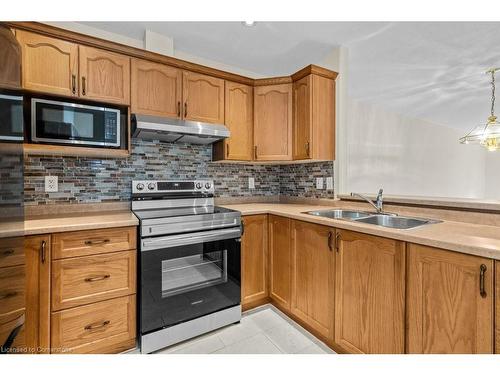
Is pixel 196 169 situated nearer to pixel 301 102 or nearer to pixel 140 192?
pixel 140 192

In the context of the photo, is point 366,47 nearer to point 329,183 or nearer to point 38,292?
point 329,183

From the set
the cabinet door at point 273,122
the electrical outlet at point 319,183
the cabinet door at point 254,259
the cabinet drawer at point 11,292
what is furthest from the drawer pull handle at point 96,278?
the electrical outlet at point 319,183

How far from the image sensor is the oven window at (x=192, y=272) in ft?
5.40

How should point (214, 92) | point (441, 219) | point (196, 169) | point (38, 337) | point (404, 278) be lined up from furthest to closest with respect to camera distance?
point (196, 169)
point (214, 92)
point (441, 219)
point (38, 337)
point (404, 278)

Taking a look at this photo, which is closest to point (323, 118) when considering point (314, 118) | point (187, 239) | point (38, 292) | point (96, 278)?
point (314, 118)

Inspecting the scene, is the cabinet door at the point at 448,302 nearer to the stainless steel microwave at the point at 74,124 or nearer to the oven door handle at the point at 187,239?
the oven door handle at the point at 187,239

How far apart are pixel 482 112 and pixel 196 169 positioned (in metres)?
5.27

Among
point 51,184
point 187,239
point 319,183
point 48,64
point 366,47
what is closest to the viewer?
point 48,64

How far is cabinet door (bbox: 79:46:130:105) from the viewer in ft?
5.49

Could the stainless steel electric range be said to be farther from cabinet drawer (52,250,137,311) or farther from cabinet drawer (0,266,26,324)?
cabinet drawer (0,266,26,324)

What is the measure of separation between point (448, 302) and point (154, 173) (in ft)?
7.04

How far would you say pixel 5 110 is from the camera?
2.93ft

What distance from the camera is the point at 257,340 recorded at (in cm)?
173
